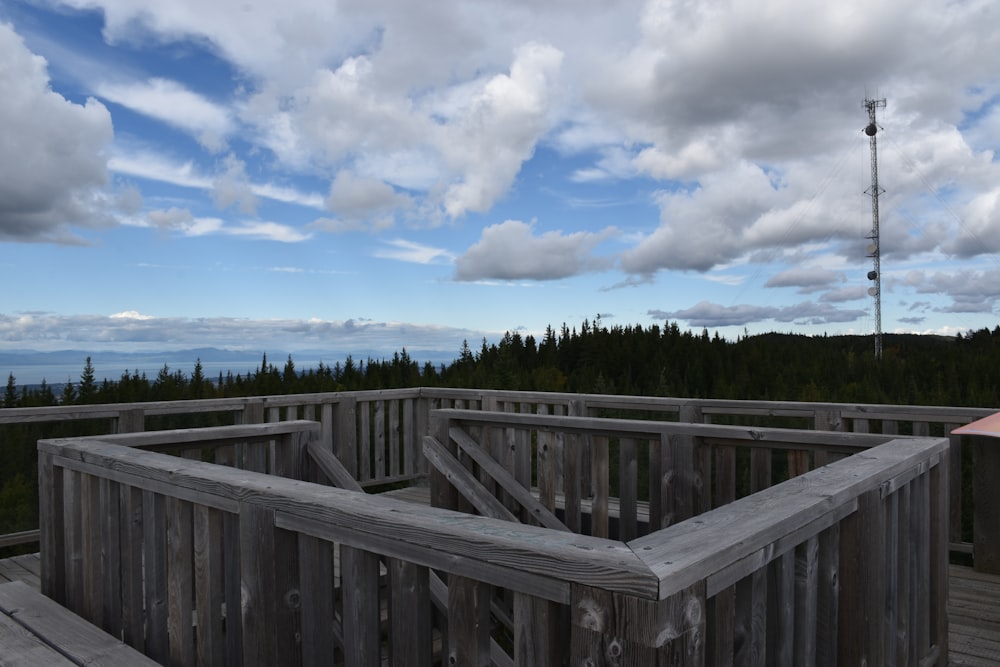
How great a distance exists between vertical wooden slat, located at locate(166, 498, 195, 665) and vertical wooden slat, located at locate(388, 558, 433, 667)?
83 cm

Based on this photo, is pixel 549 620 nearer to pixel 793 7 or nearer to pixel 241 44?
pixel 241 44

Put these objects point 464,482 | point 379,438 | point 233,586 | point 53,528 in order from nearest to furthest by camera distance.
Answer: point 233,586, point 53,528, point 464,482, point 379,438

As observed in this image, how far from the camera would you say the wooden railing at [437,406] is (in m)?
4.40

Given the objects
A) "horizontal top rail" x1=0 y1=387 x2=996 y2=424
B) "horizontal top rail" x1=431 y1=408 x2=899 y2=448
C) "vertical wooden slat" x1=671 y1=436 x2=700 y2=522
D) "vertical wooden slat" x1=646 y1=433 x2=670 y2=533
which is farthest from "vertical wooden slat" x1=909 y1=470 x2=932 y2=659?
"horizontal top rail" x1=0 y1=387 x2=996 y2=424

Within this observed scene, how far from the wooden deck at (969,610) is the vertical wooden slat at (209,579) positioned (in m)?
2.89

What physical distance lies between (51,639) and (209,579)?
80 cm

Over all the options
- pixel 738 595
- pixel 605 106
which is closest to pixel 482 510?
pixel 738 595

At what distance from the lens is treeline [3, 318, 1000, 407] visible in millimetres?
6629

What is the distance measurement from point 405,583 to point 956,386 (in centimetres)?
682

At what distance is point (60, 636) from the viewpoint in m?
2.26

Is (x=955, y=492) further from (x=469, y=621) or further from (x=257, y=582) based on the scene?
(x=257, y=582)

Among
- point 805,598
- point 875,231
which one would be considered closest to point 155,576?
point 805,598

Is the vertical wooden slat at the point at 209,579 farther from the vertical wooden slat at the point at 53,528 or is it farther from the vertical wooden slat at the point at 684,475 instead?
the vertical wooden slat at the point at 684,475

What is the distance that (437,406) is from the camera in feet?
23.4
